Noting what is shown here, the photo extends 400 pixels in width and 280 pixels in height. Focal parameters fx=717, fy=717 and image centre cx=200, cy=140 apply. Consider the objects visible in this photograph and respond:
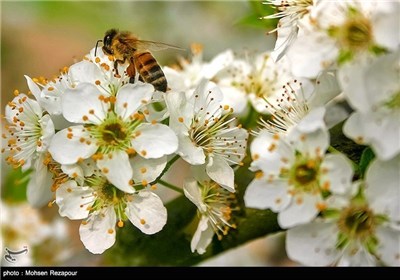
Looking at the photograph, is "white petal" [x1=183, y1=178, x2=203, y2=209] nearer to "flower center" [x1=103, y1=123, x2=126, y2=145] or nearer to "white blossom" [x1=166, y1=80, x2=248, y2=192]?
→ "white blossom" [x1=166, y1=80, x2=248, y2=192]

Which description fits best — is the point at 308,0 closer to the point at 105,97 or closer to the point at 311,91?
the point at 311,91

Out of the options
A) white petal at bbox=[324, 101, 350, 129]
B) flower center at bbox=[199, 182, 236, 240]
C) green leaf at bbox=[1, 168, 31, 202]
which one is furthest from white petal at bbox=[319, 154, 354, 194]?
green leaf at bbox=[1, 168, 31, 202]

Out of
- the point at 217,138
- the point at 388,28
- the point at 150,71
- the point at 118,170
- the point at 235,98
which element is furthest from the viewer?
the point at 235,98

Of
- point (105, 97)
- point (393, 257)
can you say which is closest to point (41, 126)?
point (105, 97)

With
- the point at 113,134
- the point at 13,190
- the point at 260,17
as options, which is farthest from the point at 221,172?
the point at 13,190

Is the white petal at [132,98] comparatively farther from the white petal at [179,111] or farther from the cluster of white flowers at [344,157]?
the cluster of white flowers at [344,157]

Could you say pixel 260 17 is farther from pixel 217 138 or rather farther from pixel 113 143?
pixel 113 143
